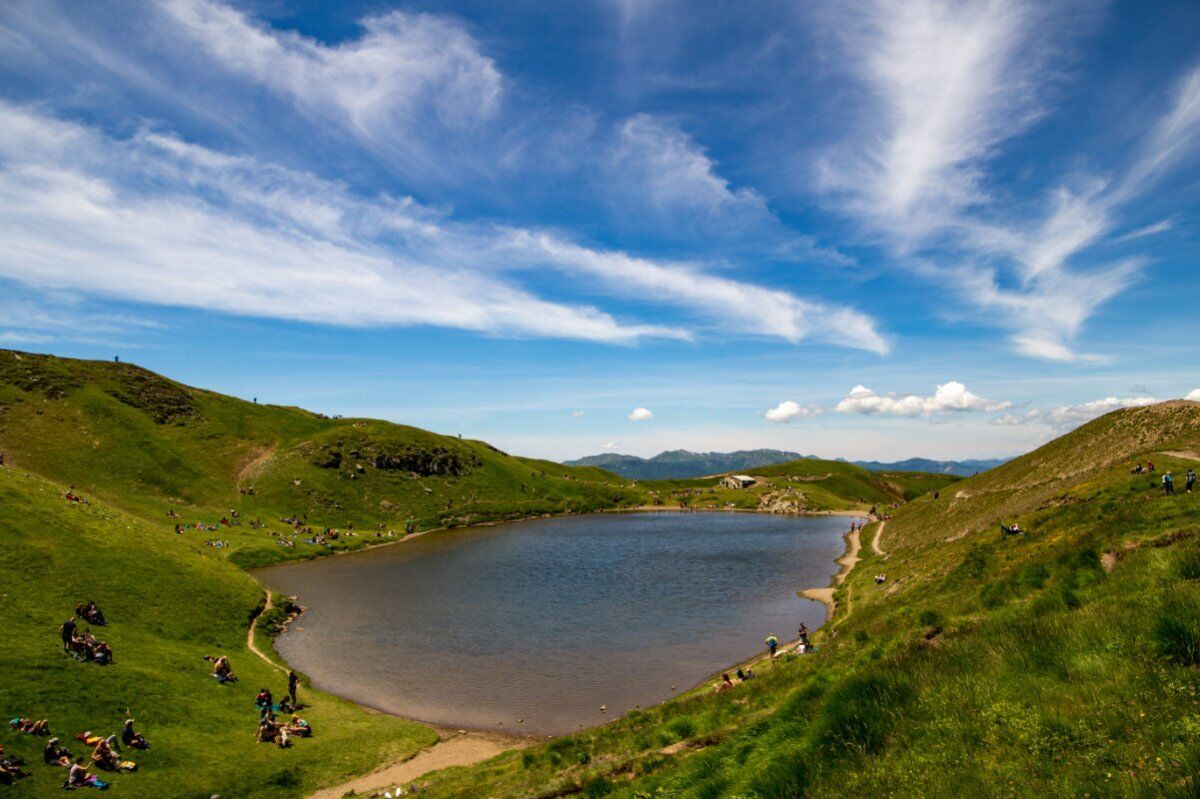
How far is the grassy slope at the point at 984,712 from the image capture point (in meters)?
7.22

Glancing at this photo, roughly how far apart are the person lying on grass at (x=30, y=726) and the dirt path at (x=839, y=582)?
5444 centimetres

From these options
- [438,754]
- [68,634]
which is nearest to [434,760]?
[438,754]

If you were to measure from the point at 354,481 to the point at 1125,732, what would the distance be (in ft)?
533

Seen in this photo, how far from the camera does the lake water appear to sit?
39812 mm

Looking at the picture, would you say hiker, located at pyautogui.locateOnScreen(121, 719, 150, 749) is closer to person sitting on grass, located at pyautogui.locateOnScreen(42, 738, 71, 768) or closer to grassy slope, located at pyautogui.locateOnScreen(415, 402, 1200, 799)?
person sitting on grass, located at pyautogui.locateOnScreen(42, 738, 71, 768)

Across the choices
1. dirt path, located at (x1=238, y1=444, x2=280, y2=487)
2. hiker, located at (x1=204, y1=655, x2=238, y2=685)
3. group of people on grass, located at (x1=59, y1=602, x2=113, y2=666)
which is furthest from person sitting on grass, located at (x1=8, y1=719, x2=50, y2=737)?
dirt path, located at (x1=238, y1=444, x2=280, y2=487)

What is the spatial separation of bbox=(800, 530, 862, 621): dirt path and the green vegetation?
42.4m

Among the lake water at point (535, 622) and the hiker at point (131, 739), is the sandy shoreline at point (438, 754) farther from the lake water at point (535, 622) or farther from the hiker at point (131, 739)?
the hiker at point (131, 739)

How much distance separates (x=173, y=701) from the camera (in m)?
31.6

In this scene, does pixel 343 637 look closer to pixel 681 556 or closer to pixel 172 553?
pixel 172 553

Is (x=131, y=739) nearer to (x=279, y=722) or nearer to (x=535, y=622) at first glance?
(x=279, y=722)

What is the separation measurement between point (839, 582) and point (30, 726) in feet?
249

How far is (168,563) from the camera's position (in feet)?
174

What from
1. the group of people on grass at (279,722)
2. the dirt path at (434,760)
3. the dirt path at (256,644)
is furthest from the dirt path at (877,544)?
the dirt path at (256,644)
